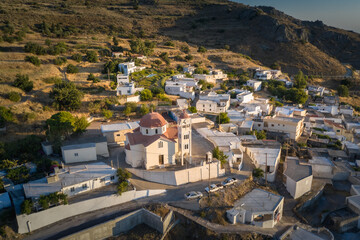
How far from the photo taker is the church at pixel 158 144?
989 inches

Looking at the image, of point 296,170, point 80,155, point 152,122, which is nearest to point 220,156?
point 152,122

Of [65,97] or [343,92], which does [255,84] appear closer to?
[343,92]

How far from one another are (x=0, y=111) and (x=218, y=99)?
Answer: 30907 mm

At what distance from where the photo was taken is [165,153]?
2564 cm

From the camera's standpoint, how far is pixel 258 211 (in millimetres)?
21656

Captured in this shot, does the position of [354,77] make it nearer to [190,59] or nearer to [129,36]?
[190,59]

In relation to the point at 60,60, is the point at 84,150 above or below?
below

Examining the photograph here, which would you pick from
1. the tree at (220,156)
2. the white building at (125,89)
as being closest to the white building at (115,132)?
the tree at (220,156)

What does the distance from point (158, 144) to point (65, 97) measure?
1759 cm

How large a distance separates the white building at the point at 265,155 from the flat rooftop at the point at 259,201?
361 cm

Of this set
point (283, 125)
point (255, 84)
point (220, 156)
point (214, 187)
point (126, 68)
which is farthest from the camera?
point (255, 84)

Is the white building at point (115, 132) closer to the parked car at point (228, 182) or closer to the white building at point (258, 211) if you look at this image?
the parked car at point (228, 182)

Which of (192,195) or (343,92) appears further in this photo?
(343,92)

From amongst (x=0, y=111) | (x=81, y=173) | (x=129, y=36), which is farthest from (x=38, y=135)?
(x=129, y=36)
